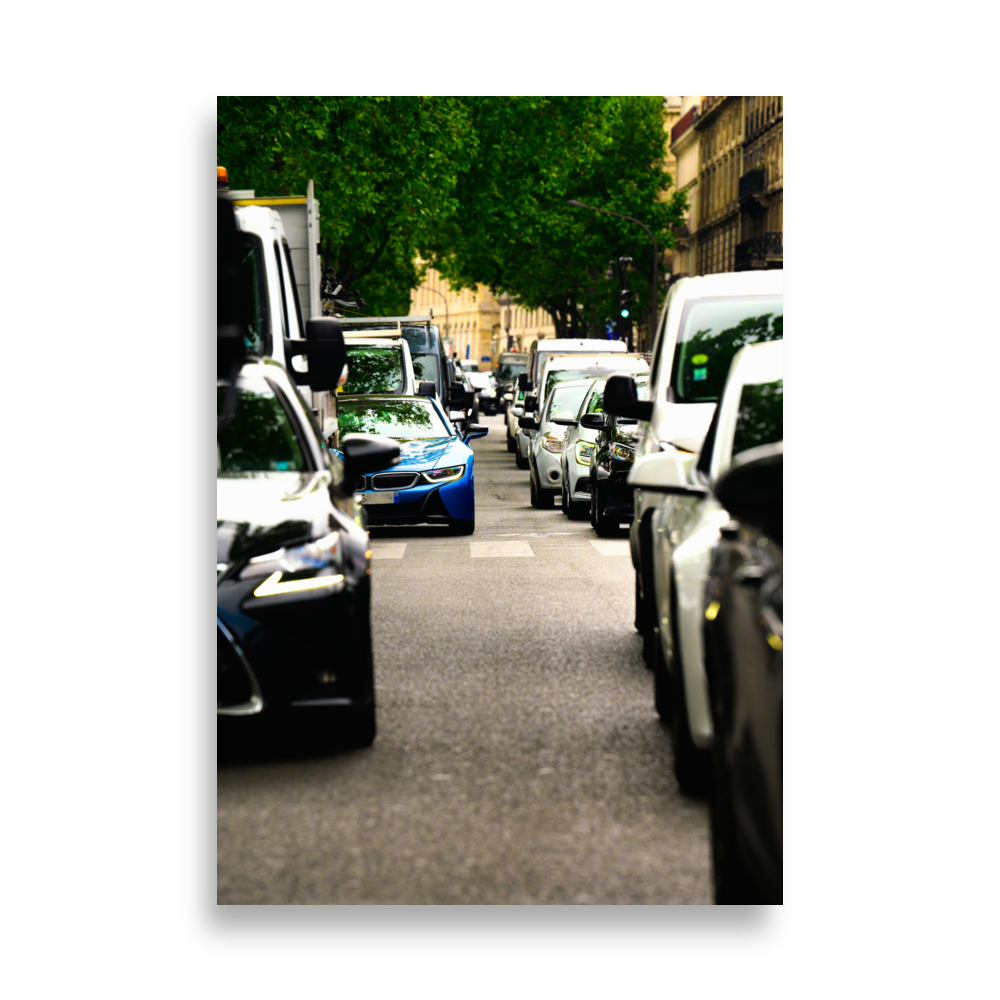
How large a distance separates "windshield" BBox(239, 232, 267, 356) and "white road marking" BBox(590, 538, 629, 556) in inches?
193

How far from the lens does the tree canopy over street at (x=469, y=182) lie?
31500 mm

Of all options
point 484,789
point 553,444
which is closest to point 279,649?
point 484,789

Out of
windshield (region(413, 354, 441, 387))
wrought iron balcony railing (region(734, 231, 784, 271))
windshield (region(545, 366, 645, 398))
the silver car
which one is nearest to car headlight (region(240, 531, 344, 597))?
the silver car

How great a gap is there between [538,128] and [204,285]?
1684 inches

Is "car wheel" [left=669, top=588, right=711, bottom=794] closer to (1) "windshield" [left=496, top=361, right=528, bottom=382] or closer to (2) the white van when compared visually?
(2) the white van

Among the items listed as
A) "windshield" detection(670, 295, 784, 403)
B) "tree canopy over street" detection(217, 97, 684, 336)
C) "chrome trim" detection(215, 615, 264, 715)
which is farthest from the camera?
"tree canopy over street" detection(217, 97, 684, 336)

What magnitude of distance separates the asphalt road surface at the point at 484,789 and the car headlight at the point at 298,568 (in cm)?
73

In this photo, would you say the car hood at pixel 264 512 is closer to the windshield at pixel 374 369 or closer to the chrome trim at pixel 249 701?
the chrome trim at pixel 249 701

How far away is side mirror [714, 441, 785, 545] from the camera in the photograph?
3928 millimetres

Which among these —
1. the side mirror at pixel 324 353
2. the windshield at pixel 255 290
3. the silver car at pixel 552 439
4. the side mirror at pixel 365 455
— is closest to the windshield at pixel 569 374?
the silver car at pixel 552 439

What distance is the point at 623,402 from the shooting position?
32.4 ft

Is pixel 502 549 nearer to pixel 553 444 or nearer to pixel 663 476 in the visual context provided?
pixel 553 444
